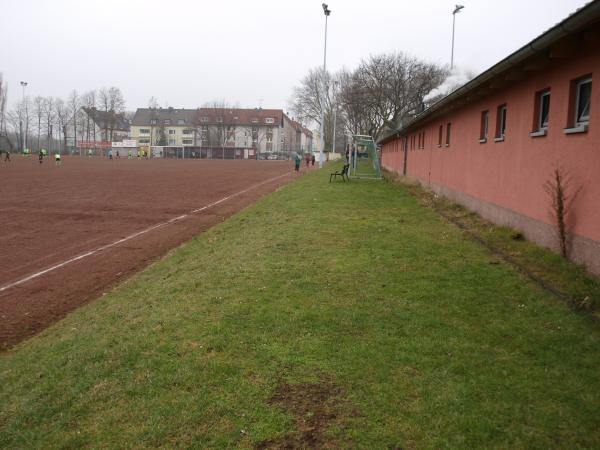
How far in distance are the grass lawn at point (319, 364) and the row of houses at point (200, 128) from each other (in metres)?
115

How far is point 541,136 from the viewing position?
27.9 feet

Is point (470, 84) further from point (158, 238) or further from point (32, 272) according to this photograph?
point (32, 272)

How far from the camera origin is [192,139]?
128 m

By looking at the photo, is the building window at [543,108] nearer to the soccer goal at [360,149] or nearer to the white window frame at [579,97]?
the white window frame at [579,97]

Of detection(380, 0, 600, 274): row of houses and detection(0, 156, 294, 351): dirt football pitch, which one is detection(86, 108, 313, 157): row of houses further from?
detection(380, 0, 600, 274): row of houses

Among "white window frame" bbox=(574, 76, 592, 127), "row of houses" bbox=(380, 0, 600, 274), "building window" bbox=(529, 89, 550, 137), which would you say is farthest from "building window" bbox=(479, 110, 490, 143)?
"white window frame" bbox=(574, 76, 592, 127)

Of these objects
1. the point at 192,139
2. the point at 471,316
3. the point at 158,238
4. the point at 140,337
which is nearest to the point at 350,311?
the point at 471,316

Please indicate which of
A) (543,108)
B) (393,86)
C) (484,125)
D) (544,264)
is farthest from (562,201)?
(393,86)

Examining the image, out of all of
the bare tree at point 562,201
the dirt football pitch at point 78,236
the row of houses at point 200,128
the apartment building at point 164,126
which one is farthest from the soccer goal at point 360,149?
the apartment building at point 164,126

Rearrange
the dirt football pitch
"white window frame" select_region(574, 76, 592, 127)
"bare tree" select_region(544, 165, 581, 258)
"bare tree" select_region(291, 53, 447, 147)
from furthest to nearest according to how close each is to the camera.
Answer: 1. "bare tree" select_region(291, 53, 447, 147)
2. the dirt football pitch
3. "white window frame" select_region(574, 76, 592, 127)
4. "bare tree" select_region(544, 165, 581, 258)

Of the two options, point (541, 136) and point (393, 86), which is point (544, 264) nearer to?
point (541, 136)

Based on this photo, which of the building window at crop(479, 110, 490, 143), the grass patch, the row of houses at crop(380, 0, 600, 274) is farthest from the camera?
the building window at crop(479, 110, 490, 143)

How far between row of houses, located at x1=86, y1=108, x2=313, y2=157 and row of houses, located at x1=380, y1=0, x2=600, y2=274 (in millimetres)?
109695

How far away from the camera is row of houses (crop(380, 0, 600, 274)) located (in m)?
6.66
